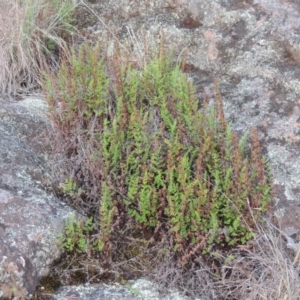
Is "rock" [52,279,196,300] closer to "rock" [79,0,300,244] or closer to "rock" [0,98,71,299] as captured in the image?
"rock" [0,98,71,299]

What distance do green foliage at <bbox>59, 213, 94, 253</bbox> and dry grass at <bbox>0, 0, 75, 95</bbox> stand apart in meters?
1.10

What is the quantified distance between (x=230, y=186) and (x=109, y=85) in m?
0.88

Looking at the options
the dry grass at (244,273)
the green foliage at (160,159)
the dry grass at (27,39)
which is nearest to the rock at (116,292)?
the dry grass at (244,273)

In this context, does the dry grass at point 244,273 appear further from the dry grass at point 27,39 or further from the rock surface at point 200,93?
the dry grass at point 27,39

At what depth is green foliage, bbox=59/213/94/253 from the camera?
2318mm

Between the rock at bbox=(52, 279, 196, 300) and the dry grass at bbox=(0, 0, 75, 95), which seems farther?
the dry grass at bbox=(0, 0, 75, 95)

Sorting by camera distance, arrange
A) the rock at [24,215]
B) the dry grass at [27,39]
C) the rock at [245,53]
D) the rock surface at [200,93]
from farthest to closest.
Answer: the dry grass at [27,39] < the rock at [245,53] < the rock surface at [200,93] < the rock at [24,215]

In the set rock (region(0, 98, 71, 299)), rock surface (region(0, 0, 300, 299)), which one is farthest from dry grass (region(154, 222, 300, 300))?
rock (region(0, 98, 71, 299))

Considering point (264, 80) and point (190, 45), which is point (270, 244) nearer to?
point (264, 80)

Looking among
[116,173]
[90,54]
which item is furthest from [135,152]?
[90,54]

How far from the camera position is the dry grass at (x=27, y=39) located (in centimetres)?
325

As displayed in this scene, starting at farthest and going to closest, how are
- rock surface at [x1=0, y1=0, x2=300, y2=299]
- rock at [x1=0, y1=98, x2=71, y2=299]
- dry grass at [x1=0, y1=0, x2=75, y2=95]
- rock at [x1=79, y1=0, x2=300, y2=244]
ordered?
dry grass at [x1=0, y1=0, x2=75, y2=95], rock at [x1=79, y1=0, x2=300, y2=244], rock surface at [x1=0, y1=0, x2=300, y2=299], rock at [x1=0, y1=98, x2=71, y2=299]

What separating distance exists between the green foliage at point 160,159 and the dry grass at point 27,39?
18.6 inches

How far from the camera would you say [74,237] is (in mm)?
2338
